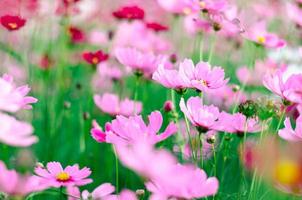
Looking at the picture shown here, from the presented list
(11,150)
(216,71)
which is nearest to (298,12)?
(216,71)

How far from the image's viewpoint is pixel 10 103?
0.63 m

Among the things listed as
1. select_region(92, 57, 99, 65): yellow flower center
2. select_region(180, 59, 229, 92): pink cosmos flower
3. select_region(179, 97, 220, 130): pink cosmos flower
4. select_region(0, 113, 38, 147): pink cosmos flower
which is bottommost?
select_region(92, 57, 99, 65): yellow flower center

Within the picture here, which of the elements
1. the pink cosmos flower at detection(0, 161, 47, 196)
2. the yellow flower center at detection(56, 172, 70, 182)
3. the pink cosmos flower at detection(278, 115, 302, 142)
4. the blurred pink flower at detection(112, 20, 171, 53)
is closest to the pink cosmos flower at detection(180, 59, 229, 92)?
the pink cosmos flower at detection(278, 115, 302, 142)

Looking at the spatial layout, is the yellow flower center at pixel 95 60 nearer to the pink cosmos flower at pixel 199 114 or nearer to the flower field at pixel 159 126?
the flower field at pixel 159 126

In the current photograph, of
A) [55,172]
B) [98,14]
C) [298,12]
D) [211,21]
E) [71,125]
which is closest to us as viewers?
[55,172]

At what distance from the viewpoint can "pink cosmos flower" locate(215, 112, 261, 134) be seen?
33.9 inches

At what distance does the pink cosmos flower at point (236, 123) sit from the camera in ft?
2.82

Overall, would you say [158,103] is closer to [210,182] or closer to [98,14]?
[98,14]

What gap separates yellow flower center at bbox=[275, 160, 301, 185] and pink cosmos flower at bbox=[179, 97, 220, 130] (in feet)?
1.01

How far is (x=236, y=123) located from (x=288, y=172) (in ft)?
1.48

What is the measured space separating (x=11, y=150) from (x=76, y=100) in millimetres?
420

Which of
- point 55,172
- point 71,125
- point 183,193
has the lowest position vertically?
point 71,125

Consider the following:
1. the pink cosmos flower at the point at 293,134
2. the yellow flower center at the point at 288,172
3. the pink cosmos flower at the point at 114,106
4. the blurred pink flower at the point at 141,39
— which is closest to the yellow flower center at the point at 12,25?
the pink cosmos flower at the point at 114,106

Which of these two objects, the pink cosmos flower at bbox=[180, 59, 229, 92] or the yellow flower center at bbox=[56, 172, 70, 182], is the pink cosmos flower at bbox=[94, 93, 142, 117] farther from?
the yellow flower center at bbox=[56, 172, 70, 182]
